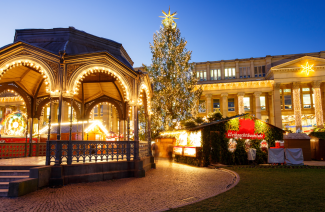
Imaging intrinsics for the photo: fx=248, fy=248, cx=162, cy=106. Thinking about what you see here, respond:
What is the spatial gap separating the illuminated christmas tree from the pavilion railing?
844 inches

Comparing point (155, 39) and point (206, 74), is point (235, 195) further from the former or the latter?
point (206, 74)

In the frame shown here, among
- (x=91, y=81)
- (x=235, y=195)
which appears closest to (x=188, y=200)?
(x=235, y=195)

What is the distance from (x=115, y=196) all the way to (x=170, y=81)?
28.6 meters

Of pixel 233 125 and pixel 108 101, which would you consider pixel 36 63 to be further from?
pixel 233 125

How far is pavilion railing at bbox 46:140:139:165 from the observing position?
34.0 feet

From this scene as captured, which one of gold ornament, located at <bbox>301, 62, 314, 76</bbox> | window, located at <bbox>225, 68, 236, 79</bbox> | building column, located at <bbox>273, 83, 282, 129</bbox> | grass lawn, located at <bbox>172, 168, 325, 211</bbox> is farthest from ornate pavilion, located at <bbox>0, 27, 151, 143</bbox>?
window, located at <bbox>225, 68, 236, 79</bbox>

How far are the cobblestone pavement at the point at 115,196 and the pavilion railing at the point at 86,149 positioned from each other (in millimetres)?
1201

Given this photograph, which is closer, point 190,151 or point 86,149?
point 86,149

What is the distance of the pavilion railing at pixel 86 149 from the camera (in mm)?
10367

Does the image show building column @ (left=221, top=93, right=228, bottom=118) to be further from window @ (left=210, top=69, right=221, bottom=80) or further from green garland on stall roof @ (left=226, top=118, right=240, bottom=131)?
green garland on stall roof @ (left=226, top=118, right=240, bottom=131)

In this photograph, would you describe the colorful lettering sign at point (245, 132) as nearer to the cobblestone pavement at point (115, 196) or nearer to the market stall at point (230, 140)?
the market stall at point (230, 140)

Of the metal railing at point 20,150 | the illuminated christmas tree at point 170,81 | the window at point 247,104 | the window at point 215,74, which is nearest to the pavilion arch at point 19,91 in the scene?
the metal railing at point 20,150

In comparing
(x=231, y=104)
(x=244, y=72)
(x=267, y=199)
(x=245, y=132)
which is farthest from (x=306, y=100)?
(x=267, y=199)

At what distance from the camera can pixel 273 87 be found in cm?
5016
